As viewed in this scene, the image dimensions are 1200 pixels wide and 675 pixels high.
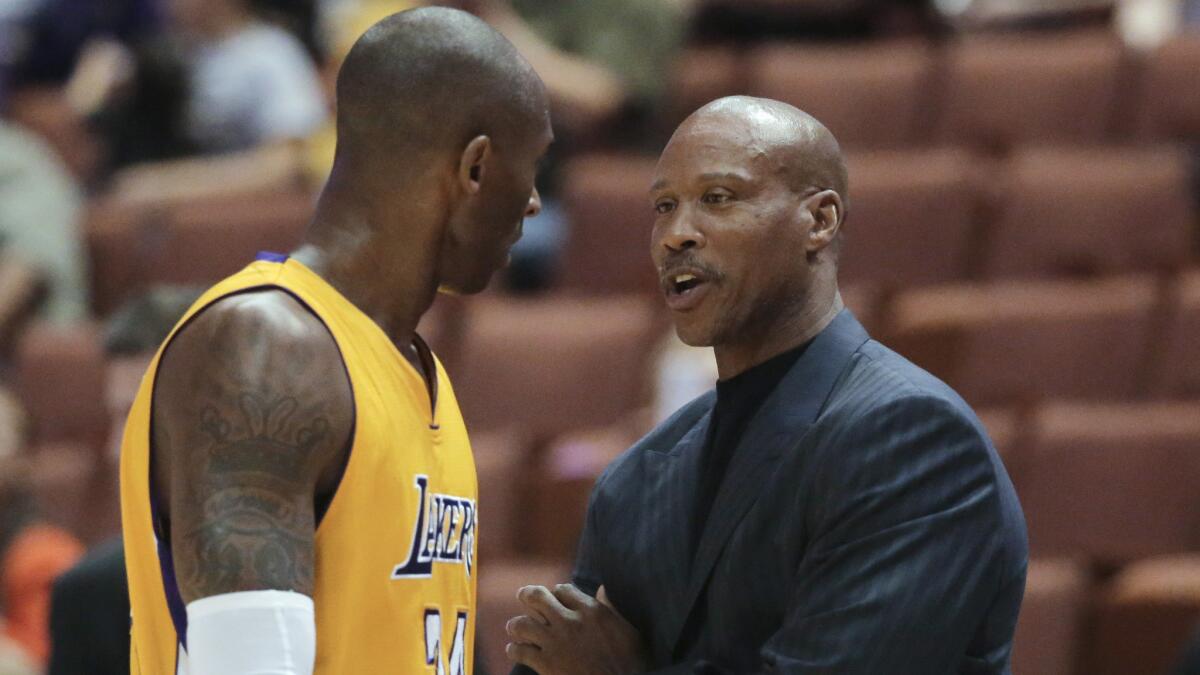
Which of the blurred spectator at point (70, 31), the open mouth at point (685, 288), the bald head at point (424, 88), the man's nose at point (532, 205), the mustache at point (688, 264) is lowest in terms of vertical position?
the open mouth at point (685, 288)

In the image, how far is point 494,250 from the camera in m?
2.34

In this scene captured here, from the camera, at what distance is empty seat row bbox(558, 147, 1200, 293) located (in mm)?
5988

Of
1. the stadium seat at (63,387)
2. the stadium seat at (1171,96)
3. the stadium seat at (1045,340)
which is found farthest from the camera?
the stadium seat at (1171,96)

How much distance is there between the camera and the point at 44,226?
6.57 m

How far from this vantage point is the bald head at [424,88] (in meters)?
2.23

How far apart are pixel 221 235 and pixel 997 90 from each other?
2.63 meters

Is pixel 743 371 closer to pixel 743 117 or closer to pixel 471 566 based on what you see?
pixel 743 117

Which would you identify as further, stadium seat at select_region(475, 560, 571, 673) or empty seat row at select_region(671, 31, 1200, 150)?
empty seat row at select_region(671, 31, 1200, 150)

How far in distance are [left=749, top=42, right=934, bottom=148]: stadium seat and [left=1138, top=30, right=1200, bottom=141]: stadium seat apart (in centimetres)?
72

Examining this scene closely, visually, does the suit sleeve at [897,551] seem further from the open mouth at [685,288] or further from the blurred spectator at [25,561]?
the blurred spectator at [25,561]

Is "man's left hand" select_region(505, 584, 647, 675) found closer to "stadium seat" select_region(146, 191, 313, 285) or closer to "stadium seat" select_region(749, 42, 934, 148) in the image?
"stadium seat" select_region(146, 191, 313, 285)

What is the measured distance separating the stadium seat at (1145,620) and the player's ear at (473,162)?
2731 mm

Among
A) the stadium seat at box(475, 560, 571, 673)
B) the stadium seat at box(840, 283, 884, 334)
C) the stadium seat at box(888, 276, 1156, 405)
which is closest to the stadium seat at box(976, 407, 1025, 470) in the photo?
the stadium seat at box(888, 276, 1156, 405)

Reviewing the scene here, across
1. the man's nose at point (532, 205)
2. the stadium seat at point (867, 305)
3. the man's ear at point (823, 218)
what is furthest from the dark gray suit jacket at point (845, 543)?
the stadium seat at point (867, 305)
